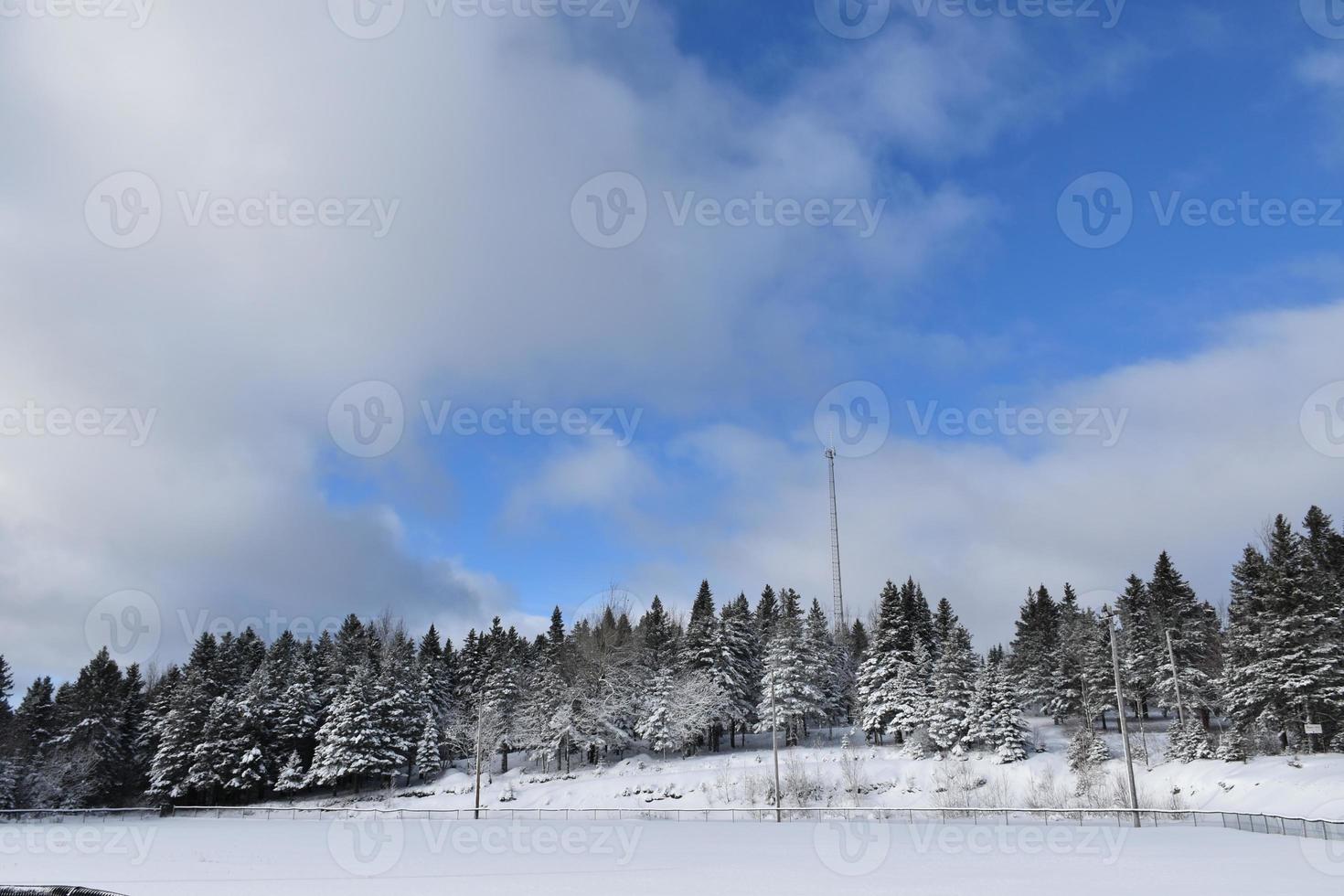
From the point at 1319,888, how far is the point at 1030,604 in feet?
277

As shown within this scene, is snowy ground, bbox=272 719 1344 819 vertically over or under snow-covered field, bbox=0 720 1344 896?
under

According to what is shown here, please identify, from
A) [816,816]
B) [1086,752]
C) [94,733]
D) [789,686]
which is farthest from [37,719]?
[1086,752]

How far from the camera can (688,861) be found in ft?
77.3

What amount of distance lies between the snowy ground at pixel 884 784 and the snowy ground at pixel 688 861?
17098mm

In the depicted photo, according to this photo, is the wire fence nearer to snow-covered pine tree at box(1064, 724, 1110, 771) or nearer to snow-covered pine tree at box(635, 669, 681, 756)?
snow-covered pine tree at box(1064, 724, 1110, 771)

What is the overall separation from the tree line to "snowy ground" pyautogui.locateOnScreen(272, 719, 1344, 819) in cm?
253

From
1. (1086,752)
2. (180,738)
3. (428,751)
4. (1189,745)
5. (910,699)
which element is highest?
(910,699)

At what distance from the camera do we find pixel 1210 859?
2220 centimetres

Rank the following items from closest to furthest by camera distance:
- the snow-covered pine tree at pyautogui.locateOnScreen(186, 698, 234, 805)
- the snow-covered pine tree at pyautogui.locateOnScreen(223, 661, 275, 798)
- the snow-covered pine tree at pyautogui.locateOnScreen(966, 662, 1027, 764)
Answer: the snow-covered pine tree at pyautogui.locateOnScreen(966, 662, 1027, 764), the snow-covered pine tree at pyautogui.locateOnScreen(186, 698, 234, 805), the snow-covered pine tree at pyautogui.locateOnScreen(223, 661, 275, 798)

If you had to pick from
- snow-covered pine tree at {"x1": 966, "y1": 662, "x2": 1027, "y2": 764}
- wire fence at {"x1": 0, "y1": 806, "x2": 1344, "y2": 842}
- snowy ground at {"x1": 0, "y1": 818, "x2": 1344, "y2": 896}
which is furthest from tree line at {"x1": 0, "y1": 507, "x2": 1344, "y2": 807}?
snowy ground at {"x1": 0, "y1": 818, "x2": 1344, "y2": 896}

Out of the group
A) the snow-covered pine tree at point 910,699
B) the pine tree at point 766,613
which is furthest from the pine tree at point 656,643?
the snow-covered pine tree at point 910,699

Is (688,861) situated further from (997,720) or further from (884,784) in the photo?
(997,720)

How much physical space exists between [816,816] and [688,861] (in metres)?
23.5

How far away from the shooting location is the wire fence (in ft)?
103
